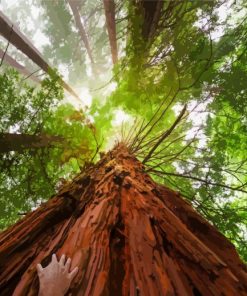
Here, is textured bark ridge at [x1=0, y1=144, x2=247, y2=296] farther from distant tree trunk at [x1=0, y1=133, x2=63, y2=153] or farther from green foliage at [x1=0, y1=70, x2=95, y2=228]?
distant tree trunk at [x1=0, y1=133, x2=63, y2=153]

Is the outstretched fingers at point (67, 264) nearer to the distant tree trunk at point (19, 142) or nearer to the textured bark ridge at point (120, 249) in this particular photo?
the textured bark ridge at point (120, 249)

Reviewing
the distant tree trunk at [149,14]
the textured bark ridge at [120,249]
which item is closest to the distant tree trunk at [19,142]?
the distant tree trunk at [149,14]

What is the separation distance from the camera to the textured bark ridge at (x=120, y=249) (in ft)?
4.41

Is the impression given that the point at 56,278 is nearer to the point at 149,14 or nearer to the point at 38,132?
the point at 38,132

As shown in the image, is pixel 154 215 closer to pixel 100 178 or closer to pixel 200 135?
pixel 100 178

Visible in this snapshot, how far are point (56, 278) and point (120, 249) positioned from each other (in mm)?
392

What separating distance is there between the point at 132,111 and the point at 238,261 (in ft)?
22.7

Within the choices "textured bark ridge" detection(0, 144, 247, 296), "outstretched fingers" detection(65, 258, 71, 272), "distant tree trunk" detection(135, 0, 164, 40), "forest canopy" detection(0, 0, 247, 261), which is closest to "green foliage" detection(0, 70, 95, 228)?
"forest canopy" detection(0, 0, 247, 261)

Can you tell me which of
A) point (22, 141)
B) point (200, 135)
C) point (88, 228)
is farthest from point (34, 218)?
point (200, 135)

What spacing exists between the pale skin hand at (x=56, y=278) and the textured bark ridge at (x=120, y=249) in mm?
40

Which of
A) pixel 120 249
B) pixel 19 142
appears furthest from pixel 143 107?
pixel 120 249

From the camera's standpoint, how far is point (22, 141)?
5672 mm

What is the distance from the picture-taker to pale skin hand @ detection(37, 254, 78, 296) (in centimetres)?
127

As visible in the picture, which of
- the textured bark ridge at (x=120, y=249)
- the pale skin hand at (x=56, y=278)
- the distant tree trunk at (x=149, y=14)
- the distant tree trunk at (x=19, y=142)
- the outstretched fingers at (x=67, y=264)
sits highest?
the distant tree trunk at (x=149, y=14)
